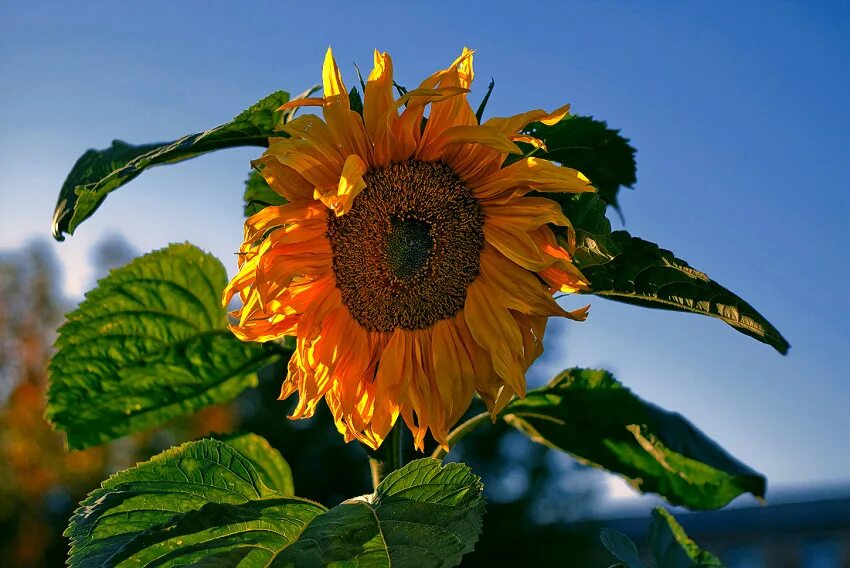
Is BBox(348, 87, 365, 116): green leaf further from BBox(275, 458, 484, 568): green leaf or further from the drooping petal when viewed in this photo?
BBox(275, 458, 484, 568): green leaf

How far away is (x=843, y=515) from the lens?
15.5 m

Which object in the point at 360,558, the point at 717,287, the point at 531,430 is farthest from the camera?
the point at 531,430

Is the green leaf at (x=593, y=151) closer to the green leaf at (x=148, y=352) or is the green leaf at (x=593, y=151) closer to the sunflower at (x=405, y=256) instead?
the sunflower at (x=405, y=256)

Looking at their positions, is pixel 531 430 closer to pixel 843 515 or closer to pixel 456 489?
pixel 456 489

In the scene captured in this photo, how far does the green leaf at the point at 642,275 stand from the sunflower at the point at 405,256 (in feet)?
0.07

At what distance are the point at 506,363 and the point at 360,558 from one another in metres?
0.33

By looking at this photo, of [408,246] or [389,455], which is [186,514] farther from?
[408,246]

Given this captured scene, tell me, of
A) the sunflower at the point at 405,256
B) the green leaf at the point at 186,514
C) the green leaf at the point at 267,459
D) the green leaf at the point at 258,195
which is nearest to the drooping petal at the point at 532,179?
the sunflower at the point at 405,256

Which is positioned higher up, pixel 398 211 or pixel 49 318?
pixel 49 318

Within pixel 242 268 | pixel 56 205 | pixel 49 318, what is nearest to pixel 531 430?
pixel 242 268

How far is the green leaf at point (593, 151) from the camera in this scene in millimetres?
1214

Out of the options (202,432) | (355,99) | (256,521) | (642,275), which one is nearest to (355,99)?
(355,99)

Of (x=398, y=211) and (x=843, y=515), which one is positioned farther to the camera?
(x=843, y=515)

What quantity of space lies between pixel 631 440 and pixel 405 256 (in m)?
0.42
